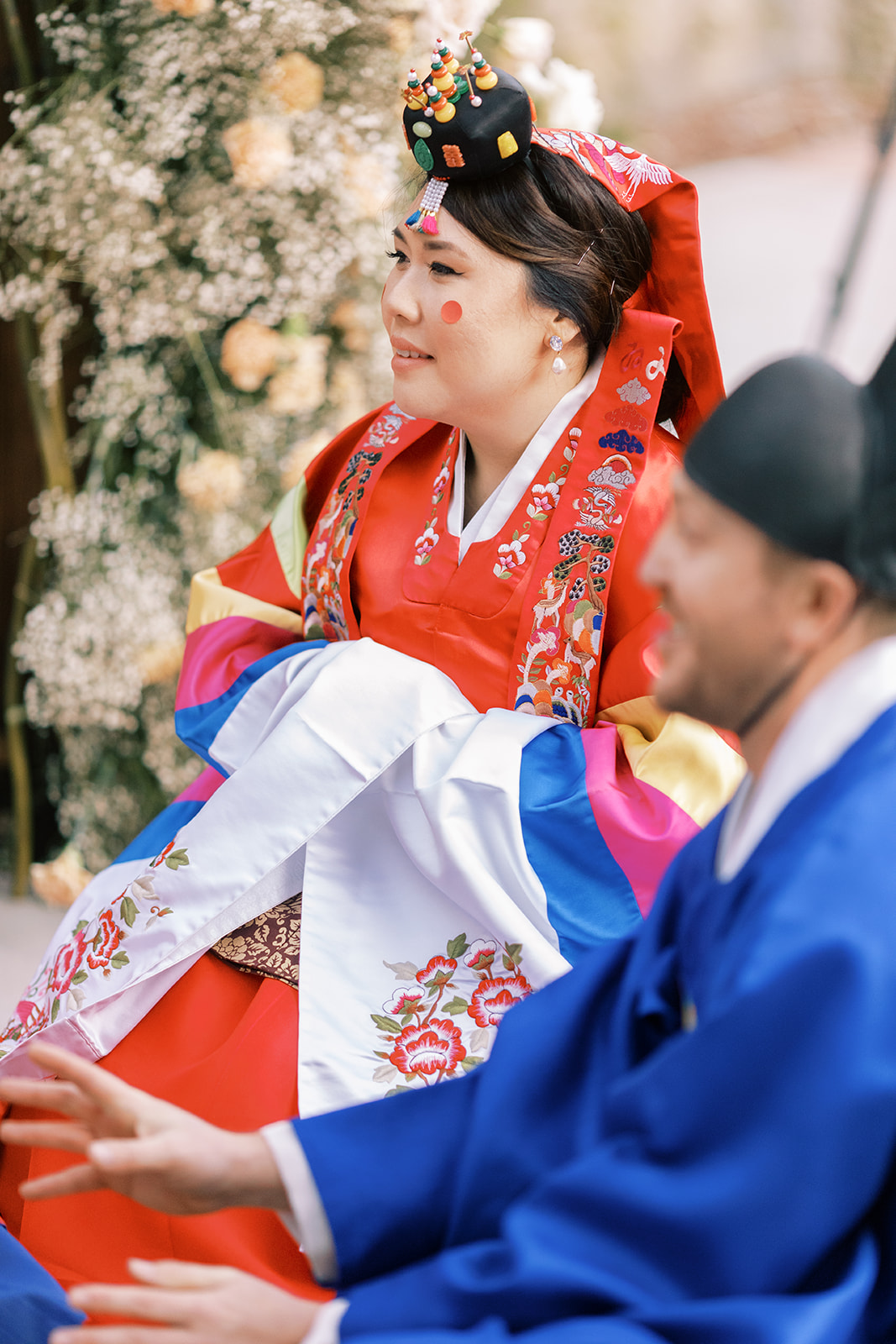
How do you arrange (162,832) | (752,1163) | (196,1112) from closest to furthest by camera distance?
(752,1163) < (196,1112) < (162,832)

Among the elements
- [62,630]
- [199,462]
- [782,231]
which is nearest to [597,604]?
[199,462]

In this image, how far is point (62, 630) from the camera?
2.16 m

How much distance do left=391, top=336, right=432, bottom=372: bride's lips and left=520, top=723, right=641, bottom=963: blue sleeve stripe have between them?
449mm

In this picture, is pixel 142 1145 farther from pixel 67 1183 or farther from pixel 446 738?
pixel 446 738

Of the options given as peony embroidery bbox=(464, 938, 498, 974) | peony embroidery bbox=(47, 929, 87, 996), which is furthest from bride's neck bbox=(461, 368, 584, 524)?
peony embroidery bbox=(47, 929, 87, 996)

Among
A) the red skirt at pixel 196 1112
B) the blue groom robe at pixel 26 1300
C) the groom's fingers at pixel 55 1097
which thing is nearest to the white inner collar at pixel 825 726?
the groom's fingers at pixel 55 1097

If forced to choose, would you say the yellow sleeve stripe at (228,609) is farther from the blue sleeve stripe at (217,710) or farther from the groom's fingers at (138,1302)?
the groom's fingers at (138,1302)

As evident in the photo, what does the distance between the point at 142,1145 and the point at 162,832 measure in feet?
2.38

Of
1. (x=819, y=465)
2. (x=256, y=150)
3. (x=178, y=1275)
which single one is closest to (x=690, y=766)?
(x=819, y=465)

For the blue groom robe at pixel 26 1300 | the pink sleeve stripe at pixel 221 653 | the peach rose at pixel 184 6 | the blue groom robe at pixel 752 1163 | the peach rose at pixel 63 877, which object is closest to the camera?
the blue groom robe at pixel 752 1163

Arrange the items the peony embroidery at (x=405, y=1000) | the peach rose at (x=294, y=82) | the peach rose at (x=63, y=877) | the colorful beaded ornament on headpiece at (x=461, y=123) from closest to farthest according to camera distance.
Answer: the peony embroidery at (x=405, y=1000)
the colorful beaded ornament on headpiece at (x=461, y=123)
the peach rose at (x=294, y=82)
the peach rose at (x=63, y=877)

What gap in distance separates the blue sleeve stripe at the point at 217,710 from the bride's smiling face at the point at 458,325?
331 mm

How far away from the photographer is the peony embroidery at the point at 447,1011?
1078 millimetres

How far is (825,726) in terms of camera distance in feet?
2.12
